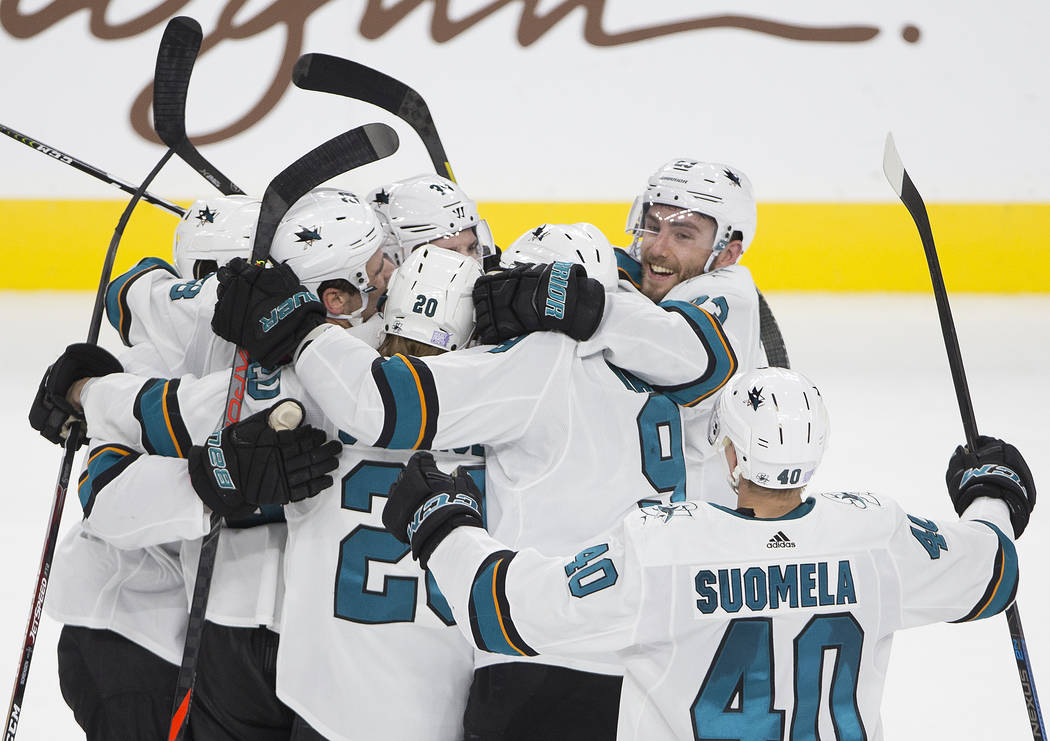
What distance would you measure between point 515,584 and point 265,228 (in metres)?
0.78

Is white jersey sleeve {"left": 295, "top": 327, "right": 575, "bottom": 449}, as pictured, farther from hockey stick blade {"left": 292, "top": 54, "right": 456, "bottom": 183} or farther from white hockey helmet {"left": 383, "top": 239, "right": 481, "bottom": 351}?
hockey stick blade {"left": 292, "top": 54, "right": 456, "bottom": 183}

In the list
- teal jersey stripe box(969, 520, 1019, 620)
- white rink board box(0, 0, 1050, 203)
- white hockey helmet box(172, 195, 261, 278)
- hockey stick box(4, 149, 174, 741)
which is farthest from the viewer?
white rink board box(0, 0, 1050, 203)

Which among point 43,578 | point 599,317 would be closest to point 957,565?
point 599,317

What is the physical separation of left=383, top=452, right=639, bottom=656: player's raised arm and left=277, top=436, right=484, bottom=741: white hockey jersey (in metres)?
0.28

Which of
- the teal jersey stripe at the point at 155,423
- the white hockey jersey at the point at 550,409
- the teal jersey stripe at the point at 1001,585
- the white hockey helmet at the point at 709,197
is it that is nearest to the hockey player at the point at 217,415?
the teal jersey stripe at the point at 155,423

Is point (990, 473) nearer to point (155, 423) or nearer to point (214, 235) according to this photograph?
point (155, 423)

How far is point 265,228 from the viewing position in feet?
6.23

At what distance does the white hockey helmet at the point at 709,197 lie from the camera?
2.36 meters

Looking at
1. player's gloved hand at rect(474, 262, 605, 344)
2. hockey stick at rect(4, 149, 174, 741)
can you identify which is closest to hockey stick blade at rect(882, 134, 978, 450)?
player's gloved hand at rect(474, 262, 605, 344)

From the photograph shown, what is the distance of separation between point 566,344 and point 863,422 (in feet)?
10.7

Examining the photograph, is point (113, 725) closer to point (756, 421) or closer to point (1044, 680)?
point (756, 421)

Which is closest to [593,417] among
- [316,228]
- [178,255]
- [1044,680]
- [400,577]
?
[400,577]

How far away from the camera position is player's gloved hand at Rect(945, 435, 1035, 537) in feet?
5.62

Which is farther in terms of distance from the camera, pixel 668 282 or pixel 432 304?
pixel 668 282
